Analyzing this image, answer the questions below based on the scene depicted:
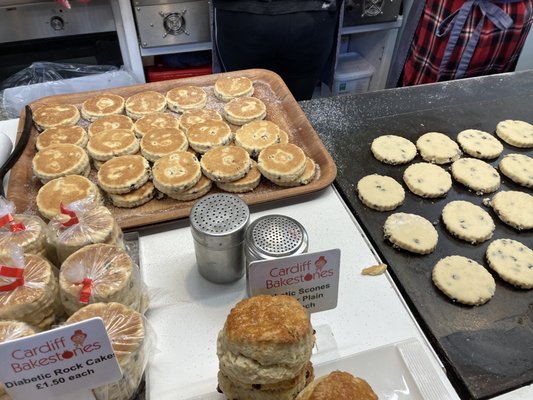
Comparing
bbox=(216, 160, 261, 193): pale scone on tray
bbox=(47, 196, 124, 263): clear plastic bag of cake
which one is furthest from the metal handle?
bbox=(216, 160, 261, 193): pale scone on tray

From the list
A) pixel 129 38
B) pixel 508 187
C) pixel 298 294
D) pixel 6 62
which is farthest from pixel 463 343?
pixel 6 62

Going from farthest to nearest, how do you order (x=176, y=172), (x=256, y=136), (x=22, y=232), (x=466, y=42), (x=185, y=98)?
(x=466, y=42)
(x=185, y=98)
(x=256, y=136)
(x=176, y=172)
(x=22, y=232)

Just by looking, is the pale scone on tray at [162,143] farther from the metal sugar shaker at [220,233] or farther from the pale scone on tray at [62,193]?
the metal sugar shaker at [220,233]

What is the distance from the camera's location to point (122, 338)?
2.98ft

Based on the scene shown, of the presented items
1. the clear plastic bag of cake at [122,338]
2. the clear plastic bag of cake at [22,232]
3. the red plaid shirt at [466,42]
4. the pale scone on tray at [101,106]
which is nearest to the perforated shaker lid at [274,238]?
the clear plastic bag of cake at [122,338]

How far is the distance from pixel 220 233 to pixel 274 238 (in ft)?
0.46

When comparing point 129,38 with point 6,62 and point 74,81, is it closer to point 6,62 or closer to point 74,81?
point 74,81

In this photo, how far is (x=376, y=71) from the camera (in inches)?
139

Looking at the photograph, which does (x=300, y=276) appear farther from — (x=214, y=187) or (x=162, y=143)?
(x=162, y=143)

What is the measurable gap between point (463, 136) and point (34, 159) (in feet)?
5.73

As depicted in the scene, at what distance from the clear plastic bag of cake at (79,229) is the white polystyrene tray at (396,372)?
1.51 ft

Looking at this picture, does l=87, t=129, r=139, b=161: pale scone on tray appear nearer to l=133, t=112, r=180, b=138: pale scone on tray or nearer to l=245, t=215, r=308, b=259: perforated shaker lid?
l=133, t=112, r=180, b=138: pale scone on tray

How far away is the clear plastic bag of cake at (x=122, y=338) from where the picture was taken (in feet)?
2.97

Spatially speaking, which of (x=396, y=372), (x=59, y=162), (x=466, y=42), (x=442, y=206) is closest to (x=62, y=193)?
(x=59, y=162)
